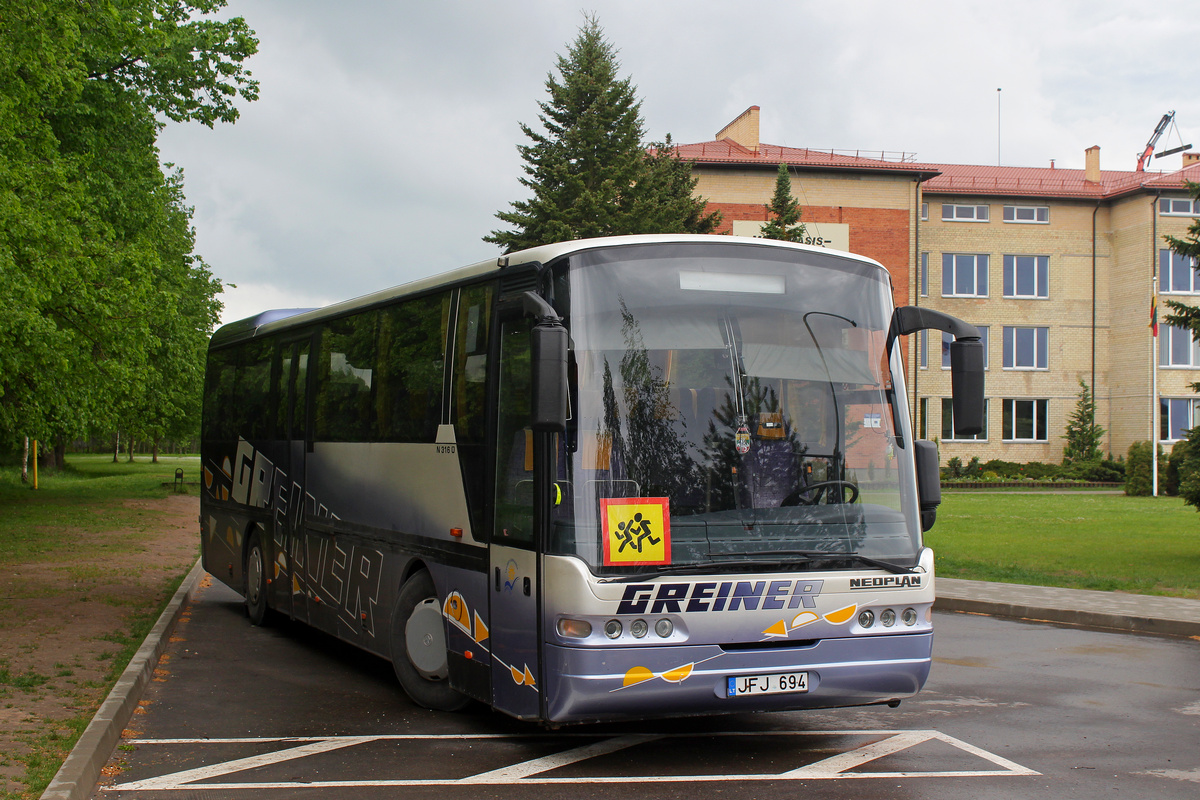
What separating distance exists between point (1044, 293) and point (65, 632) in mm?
52551

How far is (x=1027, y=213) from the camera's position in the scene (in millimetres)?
55875

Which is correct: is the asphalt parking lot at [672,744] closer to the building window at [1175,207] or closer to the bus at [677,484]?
the bus at [677,484]

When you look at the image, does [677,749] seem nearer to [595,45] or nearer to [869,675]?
[869,675]

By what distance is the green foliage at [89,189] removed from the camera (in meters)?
18.0

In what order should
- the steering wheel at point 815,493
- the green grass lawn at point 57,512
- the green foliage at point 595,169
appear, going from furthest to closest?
the green foliage at point 595,169 < the green grass lawn at point 57,512 < the steering wheel at point 815,493

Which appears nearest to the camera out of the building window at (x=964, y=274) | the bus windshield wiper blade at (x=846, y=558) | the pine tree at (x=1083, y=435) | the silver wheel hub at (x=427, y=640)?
the bus windshield wiper blade at (x=846, y=558)

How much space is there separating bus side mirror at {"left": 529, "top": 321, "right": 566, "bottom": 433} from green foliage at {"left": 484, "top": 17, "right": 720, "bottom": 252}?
29.9 metres

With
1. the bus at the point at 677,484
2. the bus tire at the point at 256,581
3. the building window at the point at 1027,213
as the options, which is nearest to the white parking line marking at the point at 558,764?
the bus at the point at 677,484

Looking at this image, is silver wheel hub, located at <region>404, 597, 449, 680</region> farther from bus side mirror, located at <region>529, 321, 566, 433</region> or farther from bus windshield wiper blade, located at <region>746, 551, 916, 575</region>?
bus windshield wiper blade, located at <region>746, 551, 916, 575</region>

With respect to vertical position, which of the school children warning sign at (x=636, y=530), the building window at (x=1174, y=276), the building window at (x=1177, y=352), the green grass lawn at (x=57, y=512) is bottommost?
the green grass lawn at (x=57, y=512)

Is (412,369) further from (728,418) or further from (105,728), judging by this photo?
(105,728)

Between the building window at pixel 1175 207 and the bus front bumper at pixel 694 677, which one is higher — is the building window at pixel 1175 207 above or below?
above

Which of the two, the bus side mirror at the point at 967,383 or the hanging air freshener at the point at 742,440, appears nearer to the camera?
the hanging air freshener at the point at 742,440

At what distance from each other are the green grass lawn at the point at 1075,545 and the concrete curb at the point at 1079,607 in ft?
2.80
